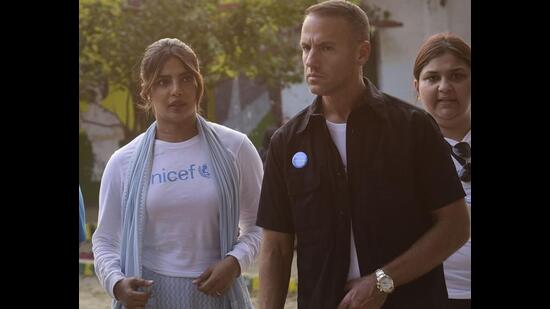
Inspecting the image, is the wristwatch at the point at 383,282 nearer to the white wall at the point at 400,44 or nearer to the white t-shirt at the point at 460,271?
the white t-shirt at the point at 460,271

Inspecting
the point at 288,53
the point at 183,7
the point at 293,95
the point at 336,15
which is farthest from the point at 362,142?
the point at 293,95

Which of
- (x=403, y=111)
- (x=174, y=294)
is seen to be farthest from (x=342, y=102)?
(x=174, y=294)

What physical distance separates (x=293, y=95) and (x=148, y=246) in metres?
9.28

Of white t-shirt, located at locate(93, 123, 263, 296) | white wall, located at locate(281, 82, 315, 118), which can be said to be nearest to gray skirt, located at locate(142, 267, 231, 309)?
white t-shirt, located at locate(93, 123, 263, 296)

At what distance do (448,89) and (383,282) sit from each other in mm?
962

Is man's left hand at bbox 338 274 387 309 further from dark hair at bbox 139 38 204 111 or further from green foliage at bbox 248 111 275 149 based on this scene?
green foliage at bbox 248 111 275 149

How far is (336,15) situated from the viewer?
2488 millimetres

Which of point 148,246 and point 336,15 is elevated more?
point 336,15

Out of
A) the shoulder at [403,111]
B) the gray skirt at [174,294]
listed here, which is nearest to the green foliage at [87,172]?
the gray skirt at [174,294]

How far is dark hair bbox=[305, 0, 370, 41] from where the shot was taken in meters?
2.49

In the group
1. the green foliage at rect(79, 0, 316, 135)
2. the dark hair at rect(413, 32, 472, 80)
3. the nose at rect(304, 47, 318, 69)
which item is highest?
the green foliage at rect(79, 0, 316, 135)

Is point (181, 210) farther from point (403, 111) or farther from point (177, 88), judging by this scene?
point (403, 111)

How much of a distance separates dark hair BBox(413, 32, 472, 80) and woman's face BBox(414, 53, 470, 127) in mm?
16
